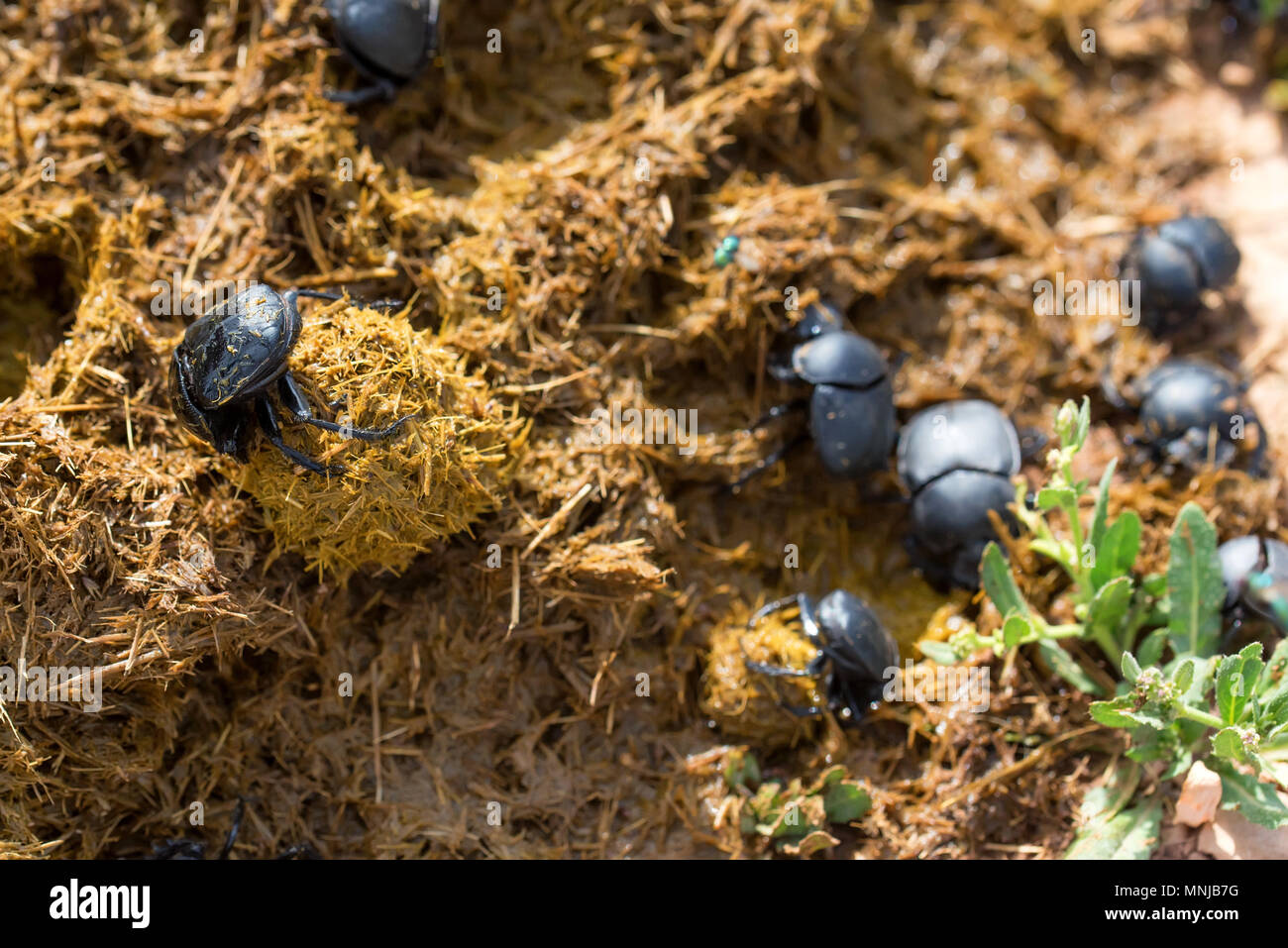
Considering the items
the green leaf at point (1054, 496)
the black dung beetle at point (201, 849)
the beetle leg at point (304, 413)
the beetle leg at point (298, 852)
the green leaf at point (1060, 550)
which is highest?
the beetle leg at point (304, 413)

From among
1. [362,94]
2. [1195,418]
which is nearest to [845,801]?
[1195,418]

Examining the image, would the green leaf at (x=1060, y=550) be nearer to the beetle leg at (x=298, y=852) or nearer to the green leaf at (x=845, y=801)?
the green leaf at (x=845, y=801)

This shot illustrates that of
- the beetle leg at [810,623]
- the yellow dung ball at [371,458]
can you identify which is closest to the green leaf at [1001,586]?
the beetle leg at [810,623]

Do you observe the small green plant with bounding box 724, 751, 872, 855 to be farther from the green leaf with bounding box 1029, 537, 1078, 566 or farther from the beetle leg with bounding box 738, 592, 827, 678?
the green leaf with bounding box 1029, 537, 1078, 566


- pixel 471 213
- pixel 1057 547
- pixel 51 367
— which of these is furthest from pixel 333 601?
pixel 1057 547

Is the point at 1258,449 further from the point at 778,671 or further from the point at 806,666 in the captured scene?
the point at 778,671
